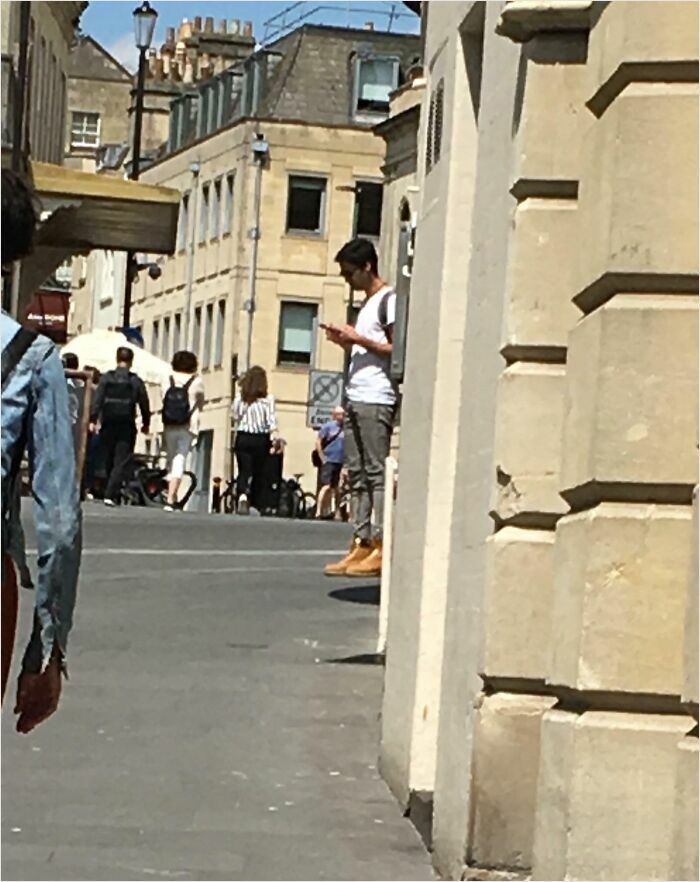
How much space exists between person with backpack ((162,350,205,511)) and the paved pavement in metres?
12.0

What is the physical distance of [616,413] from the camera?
717 cm

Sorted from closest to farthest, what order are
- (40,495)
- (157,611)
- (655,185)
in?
(40,495)
(655,185)
(157,611)

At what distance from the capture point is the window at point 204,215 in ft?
308

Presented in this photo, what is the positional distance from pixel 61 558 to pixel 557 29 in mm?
2628

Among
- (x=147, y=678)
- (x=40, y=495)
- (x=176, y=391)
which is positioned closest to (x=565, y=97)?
(x=40, y=495)

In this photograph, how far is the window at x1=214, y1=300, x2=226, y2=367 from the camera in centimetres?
9038

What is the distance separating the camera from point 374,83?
9138 cm

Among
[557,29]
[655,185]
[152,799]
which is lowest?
[152,799]

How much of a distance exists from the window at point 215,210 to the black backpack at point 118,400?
201 ft

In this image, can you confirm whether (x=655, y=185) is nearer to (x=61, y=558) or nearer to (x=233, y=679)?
(x=61, y=558)

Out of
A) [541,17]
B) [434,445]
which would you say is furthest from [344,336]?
[541,17]

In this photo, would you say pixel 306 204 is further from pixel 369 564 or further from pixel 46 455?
pixel 46 455

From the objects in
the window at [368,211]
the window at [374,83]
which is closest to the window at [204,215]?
the window at [374,83]

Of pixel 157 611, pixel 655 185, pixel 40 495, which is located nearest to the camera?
pixel 40 495
